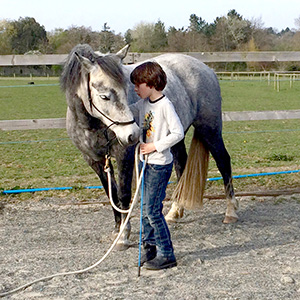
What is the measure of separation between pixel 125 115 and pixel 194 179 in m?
1.79

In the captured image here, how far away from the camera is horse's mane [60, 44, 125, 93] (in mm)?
3256

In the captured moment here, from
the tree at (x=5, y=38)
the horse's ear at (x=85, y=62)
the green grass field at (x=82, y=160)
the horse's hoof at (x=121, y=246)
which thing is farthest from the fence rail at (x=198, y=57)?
the tree at (x=5, y=38)

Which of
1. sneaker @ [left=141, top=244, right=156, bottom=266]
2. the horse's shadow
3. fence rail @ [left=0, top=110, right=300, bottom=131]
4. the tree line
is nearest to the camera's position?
sneaker @ [left=141, top=244, right=156, bottom=266]

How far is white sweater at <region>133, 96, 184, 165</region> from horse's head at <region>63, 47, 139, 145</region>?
12cm

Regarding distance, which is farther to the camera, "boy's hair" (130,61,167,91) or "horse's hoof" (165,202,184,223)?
"horse's hoof" (165,202,184,223)

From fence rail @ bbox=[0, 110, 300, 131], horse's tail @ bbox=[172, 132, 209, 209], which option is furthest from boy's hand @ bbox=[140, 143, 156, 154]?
fence rail @ bbox=[0, 110, 300, 131]

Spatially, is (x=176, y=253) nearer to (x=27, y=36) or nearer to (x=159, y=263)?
(x=159, y=263)

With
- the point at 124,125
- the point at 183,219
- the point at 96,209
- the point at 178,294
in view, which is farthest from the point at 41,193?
the point at 178,294

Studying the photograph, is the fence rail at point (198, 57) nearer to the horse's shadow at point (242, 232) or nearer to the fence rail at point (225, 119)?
the fence rail at point (225, 119)

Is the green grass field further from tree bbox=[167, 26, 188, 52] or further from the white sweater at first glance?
tree bbox=[167, 26, 188, 52]

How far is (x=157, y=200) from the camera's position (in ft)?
10.7

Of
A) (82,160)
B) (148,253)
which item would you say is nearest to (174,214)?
(148,253)

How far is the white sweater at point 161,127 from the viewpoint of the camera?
3.12 metres

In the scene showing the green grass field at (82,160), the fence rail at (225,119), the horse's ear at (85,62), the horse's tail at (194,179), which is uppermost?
the horse's ear at (85,62)
